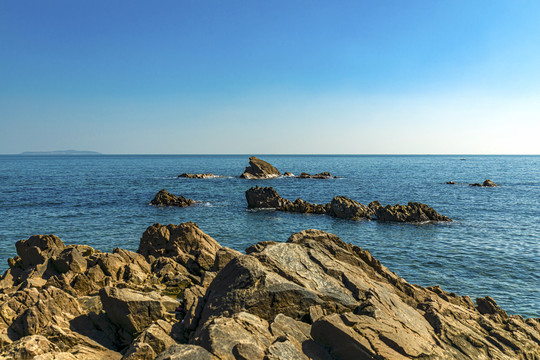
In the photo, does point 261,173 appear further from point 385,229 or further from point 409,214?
point 385,229

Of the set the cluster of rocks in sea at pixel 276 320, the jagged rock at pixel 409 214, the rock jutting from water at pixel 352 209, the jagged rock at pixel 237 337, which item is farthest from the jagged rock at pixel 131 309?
the jagged rock at pixel 409 214

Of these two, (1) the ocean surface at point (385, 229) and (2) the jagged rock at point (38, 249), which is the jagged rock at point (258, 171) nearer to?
(1) the ocean surface at point (385, 229)

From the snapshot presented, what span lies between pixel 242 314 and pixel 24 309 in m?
9.23

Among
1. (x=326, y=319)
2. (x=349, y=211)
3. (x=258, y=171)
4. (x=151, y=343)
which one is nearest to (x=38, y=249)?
(x=151, y=343)

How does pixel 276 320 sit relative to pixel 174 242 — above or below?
above

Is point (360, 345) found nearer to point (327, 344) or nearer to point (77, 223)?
point (327, 344)

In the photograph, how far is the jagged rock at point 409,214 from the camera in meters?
48.3

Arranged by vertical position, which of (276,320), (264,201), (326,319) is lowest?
(264,201)

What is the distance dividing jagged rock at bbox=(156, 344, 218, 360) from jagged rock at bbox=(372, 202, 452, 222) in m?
43.7

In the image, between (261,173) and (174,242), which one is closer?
(174,242)

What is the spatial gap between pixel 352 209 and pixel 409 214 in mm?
7875

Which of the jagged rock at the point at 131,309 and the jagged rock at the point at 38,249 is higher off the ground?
the jagged rock at the point at 131,309

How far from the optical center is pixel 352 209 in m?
51.6

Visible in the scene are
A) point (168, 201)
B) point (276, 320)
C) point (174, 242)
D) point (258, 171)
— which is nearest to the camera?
point (276, 320)
